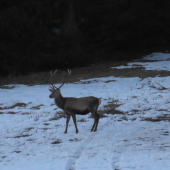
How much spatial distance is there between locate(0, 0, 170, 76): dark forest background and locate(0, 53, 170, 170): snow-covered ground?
6065mm

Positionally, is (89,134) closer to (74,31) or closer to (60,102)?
(60,102)

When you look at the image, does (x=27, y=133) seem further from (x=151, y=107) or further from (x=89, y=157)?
(x=151, y=107)

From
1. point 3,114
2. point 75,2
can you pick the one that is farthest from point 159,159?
point 75,2

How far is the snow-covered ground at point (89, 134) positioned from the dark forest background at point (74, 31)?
239 inches

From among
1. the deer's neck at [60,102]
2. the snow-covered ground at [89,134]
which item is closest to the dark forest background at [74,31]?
the snow-covered ground at [89,134]

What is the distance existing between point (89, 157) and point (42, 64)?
14.5 metres

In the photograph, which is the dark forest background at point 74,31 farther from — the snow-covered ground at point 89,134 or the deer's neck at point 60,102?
the deer's neck at point 60,102

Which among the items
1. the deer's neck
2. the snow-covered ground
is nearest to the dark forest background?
the snow-covered ground

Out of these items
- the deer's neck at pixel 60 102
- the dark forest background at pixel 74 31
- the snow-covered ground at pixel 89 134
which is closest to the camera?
the snow-covered ground at pixel 89 134

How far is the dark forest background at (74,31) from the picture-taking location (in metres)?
20.1

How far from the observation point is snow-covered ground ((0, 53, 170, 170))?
6.18m

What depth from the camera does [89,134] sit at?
8.31 meters

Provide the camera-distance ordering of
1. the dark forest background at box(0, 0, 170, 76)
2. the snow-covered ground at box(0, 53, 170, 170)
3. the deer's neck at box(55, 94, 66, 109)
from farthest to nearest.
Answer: the dark forest background at box(0, 0, 170, 76) < the deer's neck at box(55, 94, 66, 109) < the snow-covered ground at box(0, 53, 170, 170)

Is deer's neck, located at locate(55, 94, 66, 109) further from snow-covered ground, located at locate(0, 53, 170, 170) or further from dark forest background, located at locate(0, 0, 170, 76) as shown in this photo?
dark forest background, located at locate(0, 0, 170, 76)
